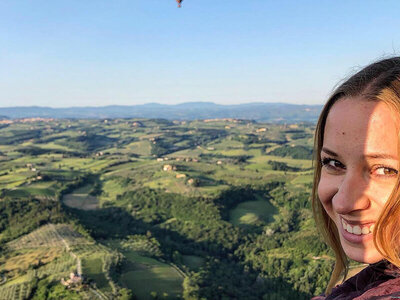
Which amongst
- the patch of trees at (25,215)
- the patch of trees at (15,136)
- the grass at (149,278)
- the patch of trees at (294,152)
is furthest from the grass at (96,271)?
the patch of trees at (15,136)

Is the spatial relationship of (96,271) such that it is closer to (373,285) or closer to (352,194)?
(373,285)

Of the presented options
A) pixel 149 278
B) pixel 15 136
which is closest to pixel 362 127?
pixel 149 278

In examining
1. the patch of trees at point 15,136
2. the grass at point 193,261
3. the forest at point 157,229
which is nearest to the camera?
the forest at point 157,229

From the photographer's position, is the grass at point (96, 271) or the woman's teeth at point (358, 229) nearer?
the woman's teeth at point (358, 229)

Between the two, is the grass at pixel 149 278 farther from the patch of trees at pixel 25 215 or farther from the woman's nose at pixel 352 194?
Answer: the woman's nose at pixel 352 194

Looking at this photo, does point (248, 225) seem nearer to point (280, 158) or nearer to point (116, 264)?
point (116, 264)

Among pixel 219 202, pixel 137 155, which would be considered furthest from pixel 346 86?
pixel 137 155
